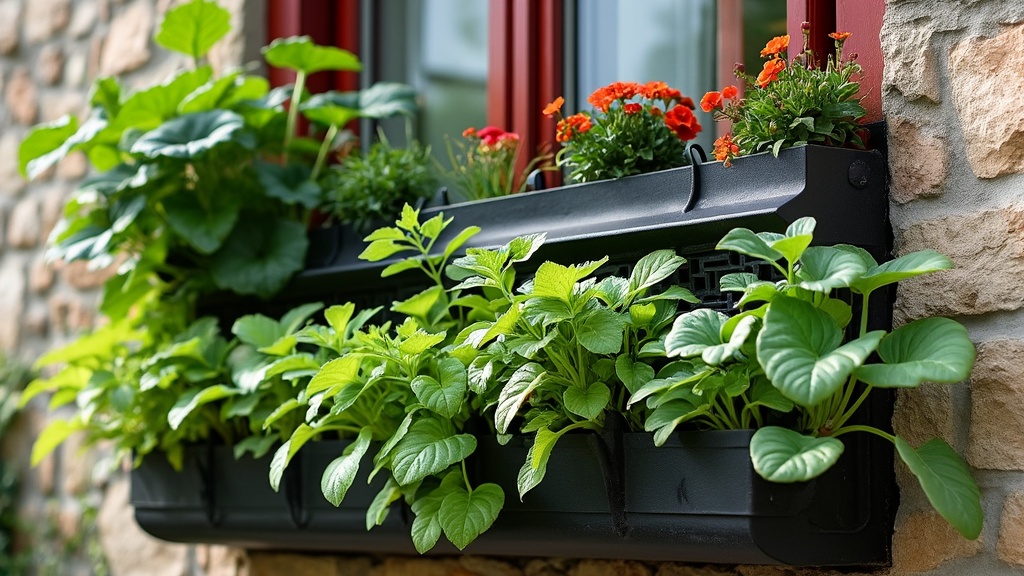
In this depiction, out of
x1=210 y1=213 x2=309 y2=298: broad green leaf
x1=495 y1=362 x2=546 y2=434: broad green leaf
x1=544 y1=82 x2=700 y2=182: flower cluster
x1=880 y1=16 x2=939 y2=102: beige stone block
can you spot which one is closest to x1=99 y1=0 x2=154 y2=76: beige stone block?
x1=210 y1=213 x2=309 y2=298: broad green leaf

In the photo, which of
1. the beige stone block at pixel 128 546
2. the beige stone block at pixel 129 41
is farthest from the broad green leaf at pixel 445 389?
the beige stone block at pixel 129 41

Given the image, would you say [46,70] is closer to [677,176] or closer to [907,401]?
[677,176]

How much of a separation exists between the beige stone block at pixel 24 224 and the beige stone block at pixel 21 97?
0.24 m

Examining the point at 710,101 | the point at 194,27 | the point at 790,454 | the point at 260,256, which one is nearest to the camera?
the point at 790,454

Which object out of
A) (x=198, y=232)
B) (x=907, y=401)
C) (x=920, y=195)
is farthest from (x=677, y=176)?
(x=198, y=232)

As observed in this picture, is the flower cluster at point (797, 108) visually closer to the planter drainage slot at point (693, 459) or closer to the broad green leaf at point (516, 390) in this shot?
the planter drainage slot at point (693, 459)

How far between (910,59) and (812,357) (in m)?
0.47

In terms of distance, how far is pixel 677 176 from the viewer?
4.87 feet

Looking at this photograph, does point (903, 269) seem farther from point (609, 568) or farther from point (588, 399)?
point (609, 568)

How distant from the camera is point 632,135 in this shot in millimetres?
1581

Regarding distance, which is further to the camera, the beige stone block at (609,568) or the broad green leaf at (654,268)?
the beige stone block at (609,568)

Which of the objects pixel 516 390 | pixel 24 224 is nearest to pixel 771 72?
pixel 516 390

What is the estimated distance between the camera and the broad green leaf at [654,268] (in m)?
1.32

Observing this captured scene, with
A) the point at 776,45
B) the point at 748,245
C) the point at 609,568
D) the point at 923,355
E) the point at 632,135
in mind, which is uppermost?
the point at 776,45
